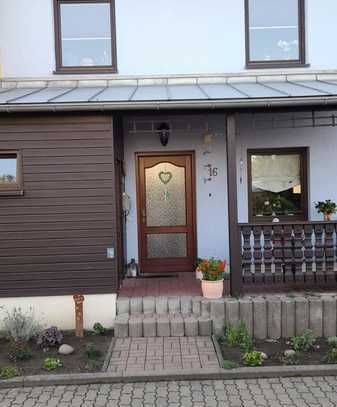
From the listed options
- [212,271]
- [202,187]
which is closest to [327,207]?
[202,187]

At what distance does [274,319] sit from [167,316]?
4.70 ft

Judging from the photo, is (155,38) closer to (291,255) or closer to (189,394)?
(291,255)

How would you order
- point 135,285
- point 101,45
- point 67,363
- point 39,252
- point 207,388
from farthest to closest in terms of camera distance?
point 101,45 → point 135,285 → point 39,252 → point 67,363 → point 207,388

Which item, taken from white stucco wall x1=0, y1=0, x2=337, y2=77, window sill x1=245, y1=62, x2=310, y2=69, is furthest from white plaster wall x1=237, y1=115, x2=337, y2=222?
white stucco wall x1=0, y1=0, x2=337, y2=77

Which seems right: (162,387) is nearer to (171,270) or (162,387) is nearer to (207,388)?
(207,388)

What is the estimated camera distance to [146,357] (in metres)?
5.47

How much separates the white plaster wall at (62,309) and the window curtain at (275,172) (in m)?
3.54

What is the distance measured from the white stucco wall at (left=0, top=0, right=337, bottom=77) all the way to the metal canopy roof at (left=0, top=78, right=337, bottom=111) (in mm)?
517

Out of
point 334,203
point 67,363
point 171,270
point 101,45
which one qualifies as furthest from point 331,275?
point 101,45

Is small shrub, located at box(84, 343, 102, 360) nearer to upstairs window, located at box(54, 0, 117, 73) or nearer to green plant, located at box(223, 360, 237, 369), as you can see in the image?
green plant, located at box(223, 360, 237, 369)

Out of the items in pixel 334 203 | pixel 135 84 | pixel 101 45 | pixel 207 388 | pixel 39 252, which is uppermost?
pixel 101 45

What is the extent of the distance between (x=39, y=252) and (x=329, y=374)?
4.05 metres

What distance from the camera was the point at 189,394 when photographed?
467 centimetres

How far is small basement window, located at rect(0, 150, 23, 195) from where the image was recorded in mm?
6526
